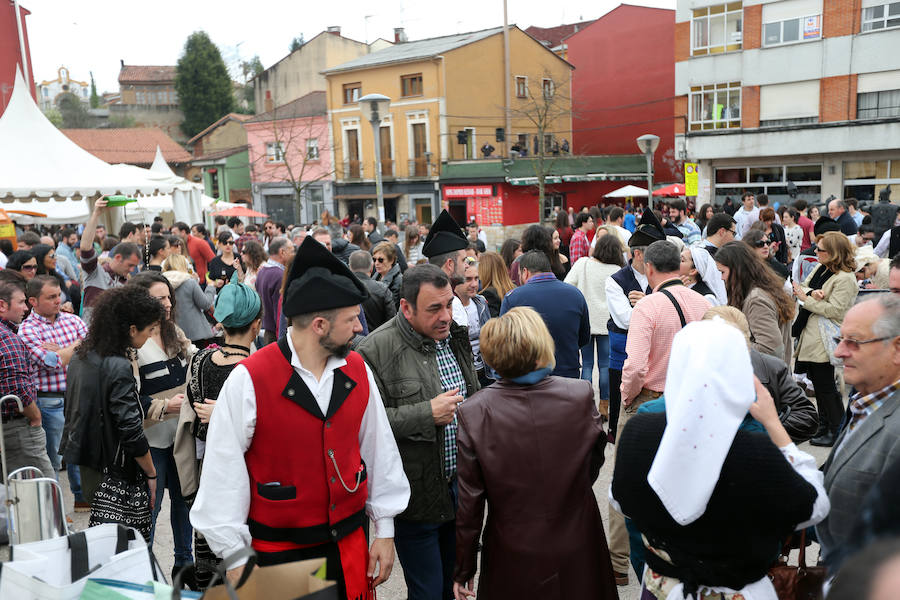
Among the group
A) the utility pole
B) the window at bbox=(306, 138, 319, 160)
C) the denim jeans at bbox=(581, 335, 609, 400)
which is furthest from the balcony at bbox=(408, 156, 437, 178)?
the denim jeans at bbox=(581, 335, 609, 400)

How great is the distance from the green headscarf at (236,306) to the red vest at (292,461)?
0.88 meters

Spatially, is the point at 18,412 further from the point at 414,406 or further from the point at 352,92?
the point at 352,92

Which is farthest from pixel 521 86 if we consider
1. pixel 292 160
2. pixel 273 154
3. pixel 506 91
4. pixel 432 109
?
pixel 273 154

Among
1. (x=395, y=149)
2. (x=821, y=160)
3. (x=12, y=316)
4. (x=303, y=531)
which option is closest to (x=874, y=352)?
(x=303, y=531)

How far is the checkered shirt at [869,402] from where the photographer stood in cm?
234

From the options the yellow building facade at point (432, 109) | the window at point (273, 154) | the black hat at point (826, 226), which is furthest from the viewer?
the window at point (273, 154)

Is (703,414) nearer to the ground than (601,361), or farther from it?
farther from it

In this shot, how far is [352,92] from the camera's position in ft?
123

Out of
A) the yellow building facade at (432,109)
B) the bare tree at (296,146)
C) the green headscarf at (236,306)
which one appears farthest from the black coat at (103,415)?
the bare tree at (296,146)

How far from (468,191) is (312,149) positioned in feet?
39.4

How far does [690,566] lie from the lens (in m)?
2.15

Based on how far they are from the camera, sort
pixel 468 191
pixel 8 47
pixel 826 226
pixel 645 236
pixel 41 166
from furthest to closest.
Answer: pixel 468 191 < pixel 8 47 < pixel 41 166 < pixel 826 226 < pixel 645 236

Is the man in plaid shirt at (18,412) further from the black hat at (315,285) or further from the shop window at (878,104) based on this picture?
the shop window at (878,104)

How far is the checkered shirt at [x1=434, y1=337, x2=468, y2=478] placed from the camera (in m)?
3.35
